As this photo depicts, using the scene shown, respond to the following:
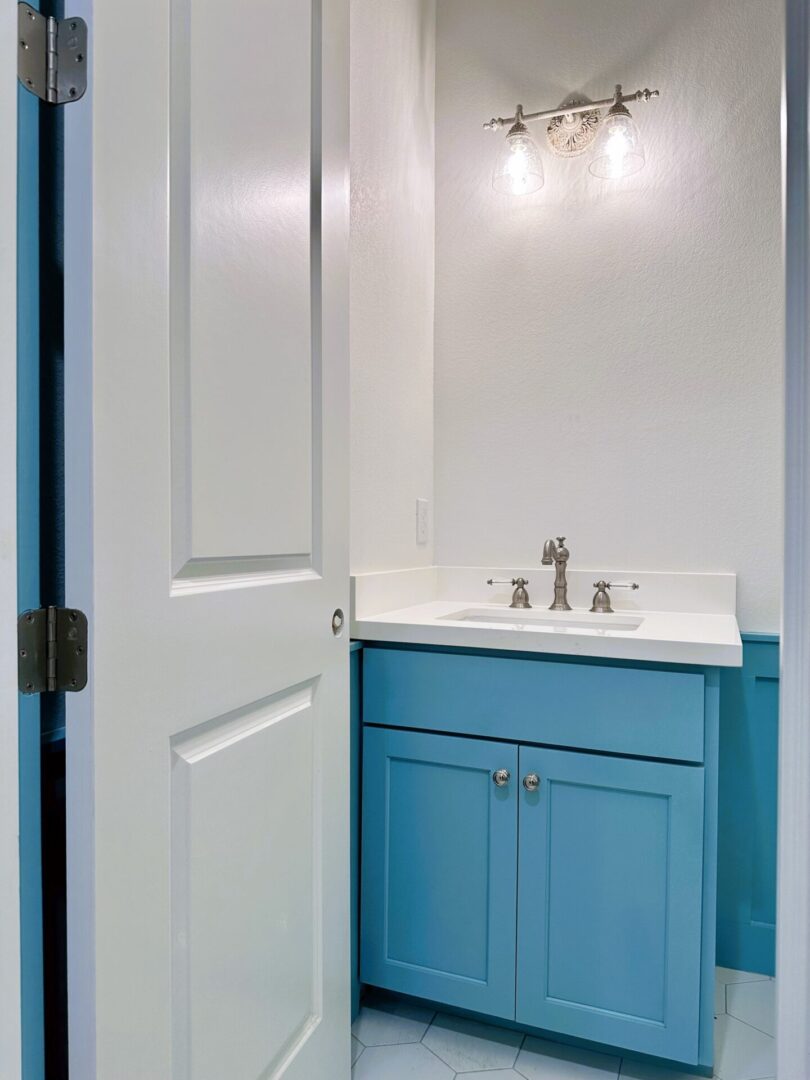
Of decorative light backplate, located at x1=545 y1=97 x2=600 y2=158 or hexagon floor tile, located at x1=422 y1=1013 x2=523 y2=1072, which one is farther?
decorative light backplate, located at x1=545 y1=97 x2=600 y2=158

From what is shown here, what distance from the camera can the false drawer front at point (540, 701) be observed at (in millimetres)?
1271

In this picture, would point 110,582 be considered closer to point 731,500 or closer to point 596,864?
point 596,864

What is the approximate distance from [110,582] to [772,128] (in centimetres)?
187

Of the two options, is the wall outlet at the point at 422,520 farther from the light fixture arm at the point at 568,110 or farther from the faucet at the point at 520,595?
the light fixture arm at the point at 568,110

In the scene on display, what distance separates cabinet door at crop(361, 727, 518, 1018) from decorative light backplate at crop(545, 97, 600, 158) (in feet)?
5.05

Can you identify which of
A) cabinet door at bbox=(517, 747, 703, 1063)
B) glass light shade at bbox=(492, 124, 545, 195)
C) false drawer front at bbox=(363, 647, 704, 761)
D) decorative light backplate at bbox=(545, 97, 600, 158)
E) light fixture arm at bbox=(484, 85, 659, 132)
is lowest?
cabinet door at bbox=(517, 747, 703, 1063)

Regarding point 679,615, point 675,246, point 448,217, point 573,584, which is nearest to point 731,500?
point 679,615

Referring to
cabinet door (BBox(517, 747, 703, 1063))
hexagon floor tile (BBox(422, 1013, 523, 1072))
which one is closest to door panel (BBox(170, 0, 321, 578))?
cabinet door (BBox(517, 747, 703, 1063))

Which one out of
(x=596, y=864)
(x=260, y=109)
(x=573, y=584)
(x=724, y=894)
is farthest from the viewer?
(x=573, y=584)

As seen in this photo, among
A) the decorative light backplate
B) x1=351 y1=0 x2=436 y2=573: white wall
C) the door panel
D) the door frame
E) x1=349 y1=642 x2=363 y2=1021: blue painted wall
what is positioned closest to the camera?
the door panel

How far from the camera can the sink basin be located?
5.51 feet

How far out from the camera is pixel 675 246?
5.98 feet

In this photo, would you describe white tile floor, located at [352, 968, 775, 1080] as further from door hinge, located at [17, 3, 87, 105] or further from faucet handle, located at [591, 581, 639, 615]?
door hinge, located at [17, 3, 87, 105]

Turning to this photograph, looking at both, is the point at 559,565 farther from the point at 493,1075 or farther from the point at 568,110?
the point at 568,110
